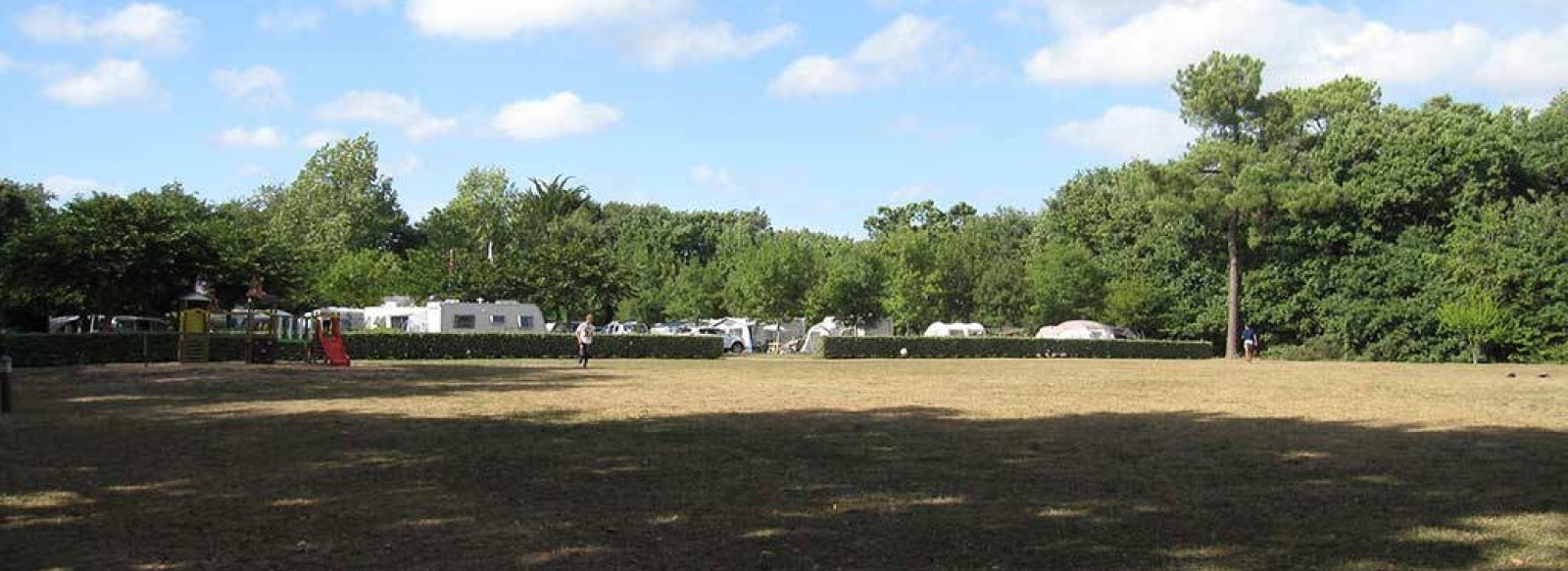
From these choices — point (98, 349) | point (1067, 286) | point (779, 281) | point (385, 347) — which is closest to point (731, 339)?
point (779, 281)

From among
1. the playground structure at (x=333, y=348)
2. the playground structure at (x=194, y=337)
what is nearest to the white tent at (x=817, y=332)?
the playground structure at (x=333, y=348)

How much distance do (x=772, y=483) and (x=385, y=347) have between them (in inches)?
1223

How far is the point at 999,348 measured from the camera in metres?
49.1

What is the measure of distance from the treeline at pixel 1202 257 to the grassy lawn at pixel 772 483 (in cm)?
2288

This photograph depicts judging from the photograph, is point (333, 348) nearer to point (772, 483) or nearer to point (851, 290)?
point (772, 483)

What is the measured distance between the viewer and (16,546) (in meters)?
7.22

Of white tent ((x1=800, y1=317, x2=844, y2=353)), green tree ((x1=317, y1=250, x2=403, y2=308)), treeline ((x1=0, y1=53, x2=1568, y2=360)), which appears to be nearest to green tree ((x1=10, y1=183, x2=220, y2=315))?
treeline ((x1=0, y1=53, x2=1568, y2=360))

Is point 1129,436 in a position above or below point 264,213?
below

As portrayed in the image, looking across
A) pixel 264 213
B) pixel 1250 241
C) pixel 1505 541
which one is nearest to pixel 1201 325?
pixel 1250 241

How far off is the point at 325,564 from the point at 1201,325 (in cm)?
5505

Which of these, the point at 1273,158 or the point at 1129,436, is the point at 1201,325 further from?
the point at 1129,436

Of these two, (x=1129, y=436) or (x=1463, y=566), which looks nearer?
(x=1463, y=566)

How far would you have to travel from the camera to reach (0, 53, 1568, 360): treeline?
128 ft

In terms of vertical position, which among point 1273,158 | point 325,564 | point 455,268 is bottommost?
point 325,564
